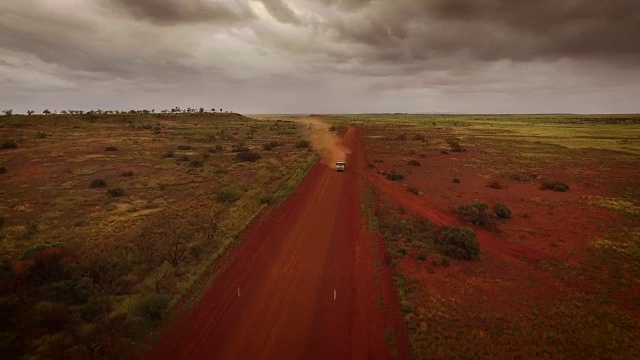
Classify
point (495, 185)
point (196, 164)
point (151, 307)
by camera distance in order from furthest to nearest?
point (196, 164) < point (495, 185) < point (151, 307)

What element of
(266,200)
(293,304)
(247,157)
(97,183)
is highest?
(247,157)

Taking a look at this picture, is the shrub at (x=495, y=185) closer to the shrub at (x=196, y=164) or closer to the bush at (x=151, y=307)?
the bush at (x=151, y=307)

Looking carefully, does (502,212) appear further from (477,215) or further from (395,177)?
(395,177)

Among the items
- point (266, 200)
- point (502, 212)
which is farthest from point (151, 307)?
point (502, 212)

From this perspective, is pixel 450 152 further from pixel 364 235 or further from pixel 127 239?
pixel 127 239

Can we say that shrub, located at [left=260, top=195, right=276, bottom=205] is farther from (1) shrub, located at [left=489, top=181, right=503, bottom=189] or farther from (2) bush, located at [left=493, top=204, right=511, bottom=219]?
(1) shrub, located at [left=489, top=181, right=503, bottom=189]

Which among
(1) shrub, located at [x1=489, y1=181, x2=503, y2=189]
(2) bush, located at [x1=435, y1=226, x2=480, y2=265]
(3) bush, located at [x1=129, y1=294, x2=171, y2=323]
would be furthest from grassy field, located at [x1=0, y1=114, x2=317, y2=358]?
(1) shrub, located at [x1=489, y1=181, x2=503, y2=189]

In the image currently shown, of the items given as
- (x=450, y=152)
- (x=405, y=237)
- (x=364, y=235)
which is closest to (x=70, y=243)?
(x=364, y=235)
